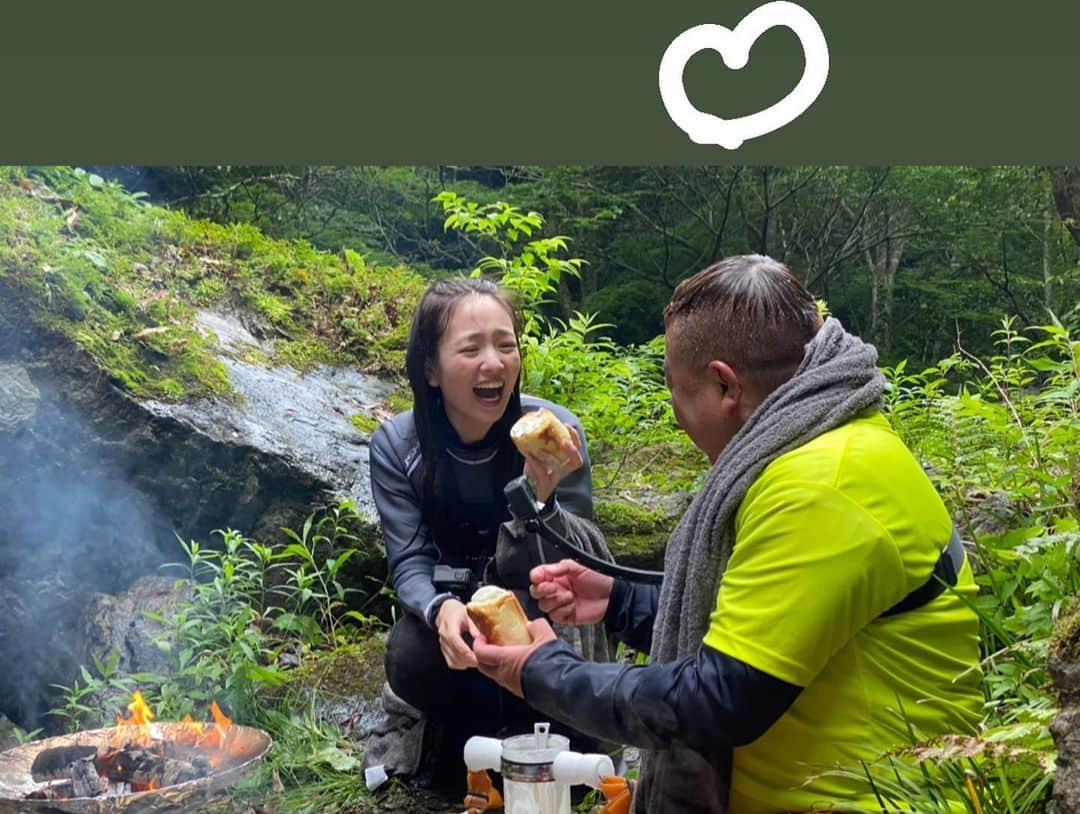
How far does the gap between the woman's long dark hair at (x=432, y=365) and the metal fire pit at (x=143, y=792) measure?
0.90 m

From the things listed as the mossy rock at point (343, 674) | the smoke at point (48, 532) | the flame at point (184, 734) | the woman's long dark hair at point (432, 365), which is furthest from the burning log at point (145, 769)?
the smoke at point (48, 532)

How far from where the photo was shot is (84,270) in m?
5.25

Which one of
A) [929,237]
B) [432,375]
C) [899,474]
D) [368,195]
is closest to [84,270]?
[432,375]

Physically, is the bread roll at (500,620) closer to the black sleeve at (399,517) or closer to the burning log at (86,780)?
the black sleeve at (399,517)

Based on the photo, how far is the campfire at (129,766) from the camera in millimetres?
2707

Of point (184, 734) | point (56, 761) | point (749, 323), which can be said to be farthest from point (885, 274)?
point (749, 323)

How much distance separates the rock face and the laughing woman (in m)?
1.48

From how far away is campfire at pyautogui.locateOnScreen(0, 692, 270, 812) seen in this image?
2707 mm

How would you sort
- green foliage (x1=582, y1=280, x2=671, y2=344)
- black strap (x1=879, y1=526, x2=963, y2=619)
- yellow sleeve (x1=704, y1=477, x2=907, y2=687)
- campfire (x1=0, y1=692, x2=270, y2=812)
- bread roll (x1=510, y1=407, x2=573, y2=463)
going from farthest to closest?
1. green foliage (x1=582, y1=280, x2=671, y2=344)
2. bread roll (x1=510, y1=407, x2=573, y2=463)
3. campfire (x1=0, y1=692, x2=270, y2=812)
4. black strap (x1=879, y1=526, x2=963, y2=619)
5. yellow sleeve (x1=704, y1=477, x2=907, y2=687)

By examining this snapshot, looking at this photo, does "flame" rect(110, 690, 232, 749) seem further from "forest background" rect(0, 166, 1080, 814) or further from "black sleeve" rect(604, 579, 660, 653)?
"black sleeve" rect(604, 579, 660, 653)

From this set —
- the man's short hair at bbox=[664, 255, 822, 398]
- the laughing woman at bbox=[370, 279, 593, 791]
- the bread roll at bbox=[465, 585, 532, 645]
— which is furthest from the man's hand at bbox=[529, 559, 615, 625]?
the laughing woman at bbox=[370, 279, 593, 791]

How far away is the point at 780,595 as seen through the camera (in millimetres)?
1639

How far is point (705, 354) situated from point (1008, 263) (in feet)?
33.3

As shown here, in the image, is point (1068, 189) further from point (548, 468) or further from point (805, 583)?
point (805, 583)
